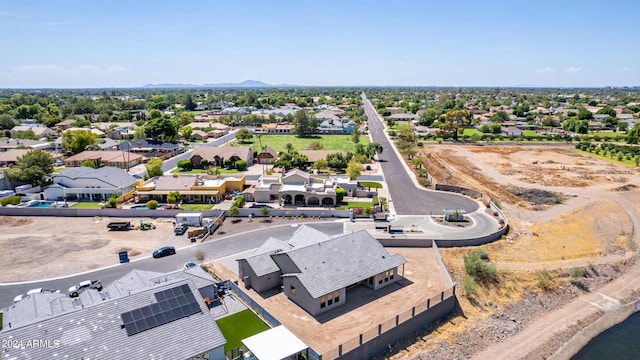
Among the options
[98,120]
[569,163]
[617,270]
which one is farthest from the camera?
[98,120]

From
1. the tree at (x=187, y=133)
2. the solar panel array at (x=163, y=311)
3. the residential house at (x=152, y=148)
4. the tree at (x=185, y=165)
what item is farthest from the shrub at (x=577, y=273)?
the tree at (x=187, y=133)

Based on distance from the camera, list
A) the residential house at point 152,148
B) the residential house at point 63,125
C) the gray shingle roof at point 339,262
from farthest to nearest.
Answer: the residential house at point 63,125
the residential house at point 152,148
the gray shingle roof at point 339,262

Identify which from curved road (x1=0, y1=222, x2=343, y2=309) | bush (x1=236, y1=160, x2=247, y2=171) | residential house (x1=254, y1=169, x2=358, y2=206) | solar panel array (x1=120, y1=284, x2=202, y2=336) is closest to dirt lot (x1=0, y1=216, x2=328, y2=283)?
curved road (x1=0, y1=222, x2=343, y2=309)

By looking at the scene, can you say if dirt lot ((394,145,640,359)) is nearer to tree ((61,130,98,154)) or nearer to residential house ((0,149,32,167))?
tree ((61,130,98,154))

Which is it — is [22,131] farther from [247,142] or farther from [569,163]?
[569,163]

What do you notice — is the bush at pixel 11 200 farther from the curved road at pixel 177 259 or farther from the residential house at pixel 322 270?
the residential house at pixel 322 270

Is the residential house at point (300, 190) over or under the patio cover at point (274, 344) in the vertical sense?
over

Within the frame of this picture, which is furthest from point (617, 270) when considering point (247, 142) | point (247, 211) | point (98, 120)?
point (98, 120)
